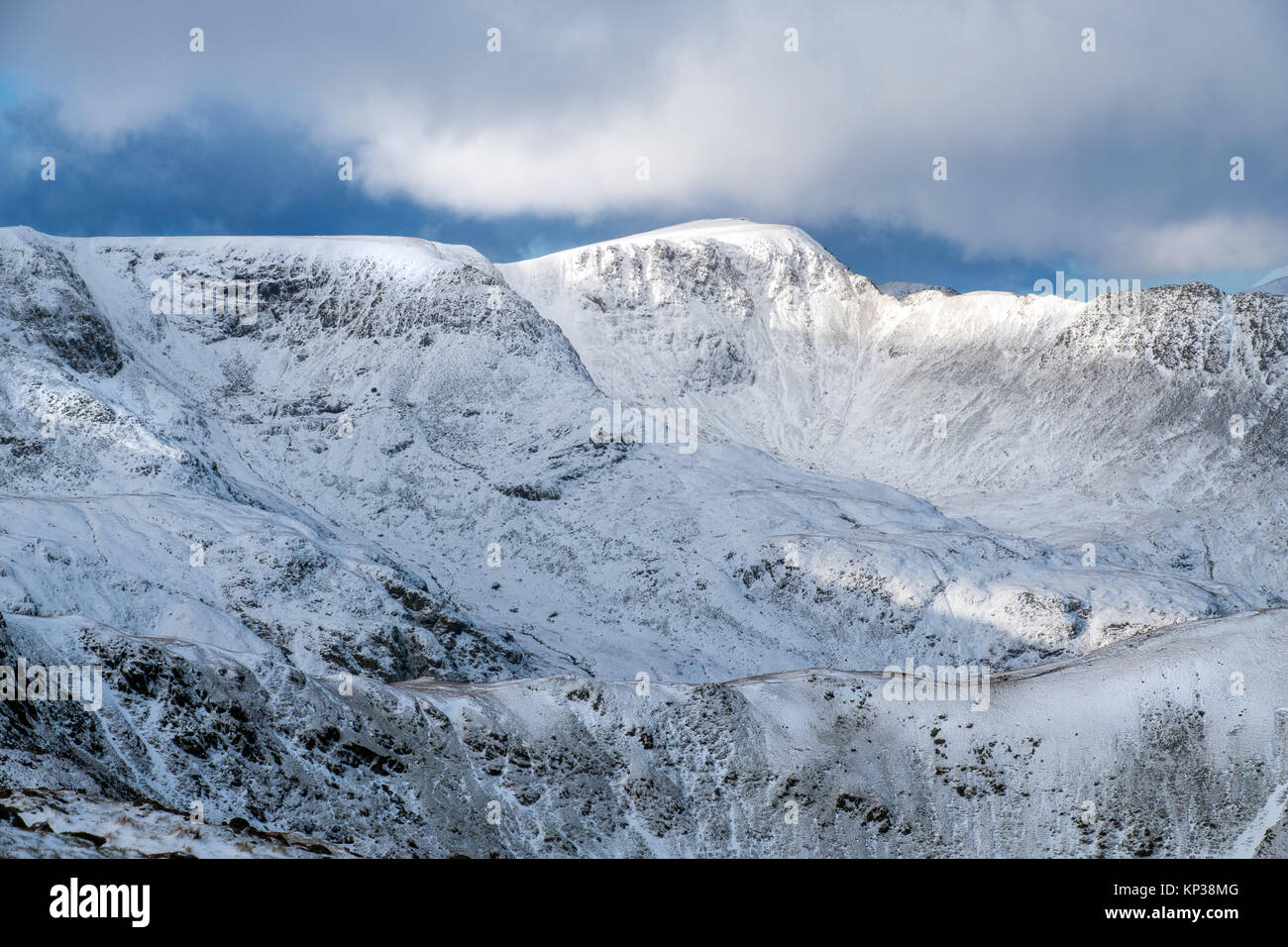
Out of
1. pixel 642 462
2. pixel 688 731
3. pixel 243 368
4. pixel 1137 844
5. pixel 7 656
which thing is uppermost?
pixel 243 368

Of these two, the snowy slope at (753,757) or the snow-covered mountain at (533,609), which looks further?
the snow-covered mountain at (533,609)

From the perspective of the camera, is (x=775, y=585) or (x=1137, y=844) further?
(x=775, y=585)

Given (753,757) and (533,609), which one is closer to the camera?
(753,757)

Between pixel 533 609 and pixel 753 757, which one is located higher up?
pixel 533 609

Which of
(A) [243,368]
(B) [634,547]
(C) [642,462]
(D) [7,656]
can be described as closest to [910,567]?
(B) [634,547]

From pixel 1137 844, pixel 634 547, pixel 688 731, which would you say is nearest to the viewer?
pixel 1137 844

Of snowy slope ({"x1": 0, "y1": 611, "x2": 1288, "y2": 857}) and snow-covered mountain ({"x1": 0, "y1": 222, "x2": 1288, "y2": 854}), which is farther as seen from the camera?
snow-covered mountain ({"x1": 0, "y1": 222, "x2": 1288, "y2": 854})
